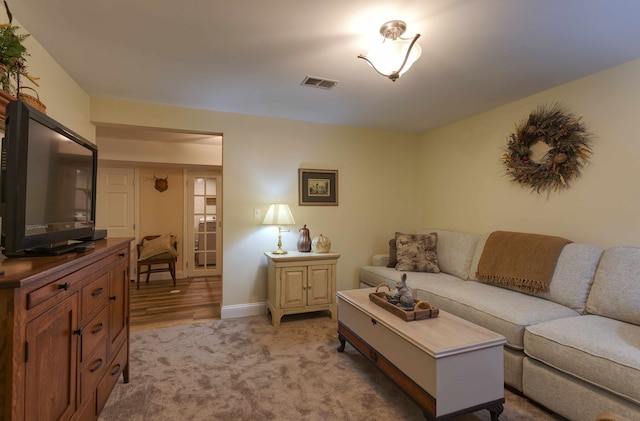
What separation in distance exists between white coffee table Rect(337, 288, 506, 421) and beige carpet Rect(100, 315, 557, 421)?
24 cm

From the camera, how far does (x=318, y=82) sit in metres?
2.62

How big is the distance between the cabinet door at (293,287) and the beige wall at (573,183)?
2.02 meters

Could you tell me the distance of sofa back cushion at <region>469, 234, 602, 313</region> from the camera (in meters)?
2.18

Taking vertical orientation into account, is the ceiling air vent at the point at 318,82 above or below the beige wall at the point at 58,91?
above

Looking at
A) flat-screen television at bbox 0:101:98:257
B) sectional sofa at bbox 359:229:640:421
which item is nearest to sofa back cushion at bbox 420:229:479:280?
sectional sofa at bbox 359:229:640:421

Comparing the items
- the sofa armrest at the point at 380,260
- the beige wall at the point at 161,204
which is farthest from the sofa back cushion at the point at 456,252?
the beige wall at the point at 161,204

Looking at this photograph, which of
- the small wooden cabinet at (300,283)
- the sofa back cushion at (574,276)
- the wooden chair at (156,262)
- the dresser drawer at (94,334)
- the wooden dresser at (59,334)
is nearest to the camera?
the wooden dresser at (59,334)

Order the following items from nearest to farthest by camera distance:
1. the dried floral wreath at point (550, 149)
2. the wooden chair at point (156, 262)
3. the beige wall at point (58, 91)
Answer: the beige wall at point (58, 91) < the dried floral wreath at point (550, 149) < the wooden chair at point (156, 262)

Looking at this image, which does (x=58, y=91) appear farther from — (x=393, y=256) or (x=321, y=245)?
(x=393, y=256)

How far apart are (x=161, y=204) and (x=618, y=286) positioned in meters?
5.71

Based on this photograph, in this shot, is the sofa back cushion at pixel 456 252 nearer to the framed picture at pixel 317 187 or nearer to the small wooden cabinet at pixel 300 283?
the small wooden cabinet at pixel 300 283

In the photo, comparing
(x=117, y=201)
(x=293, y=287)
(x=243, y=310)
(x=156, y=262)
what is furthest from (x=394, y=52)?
(x=117, y=201)

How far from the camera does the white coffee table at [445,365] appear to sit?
154cm

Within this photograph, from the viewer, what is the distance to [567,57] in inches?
85.7
